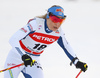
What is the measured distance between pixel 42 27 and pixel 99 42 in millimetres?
3606

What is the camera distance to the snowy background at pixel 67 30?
17.3 ft

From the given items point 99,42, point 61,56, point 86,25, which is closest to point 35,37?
point 61,56

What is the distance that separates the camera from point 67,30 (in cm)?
774

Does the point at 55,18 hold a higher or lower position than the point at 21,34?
higher

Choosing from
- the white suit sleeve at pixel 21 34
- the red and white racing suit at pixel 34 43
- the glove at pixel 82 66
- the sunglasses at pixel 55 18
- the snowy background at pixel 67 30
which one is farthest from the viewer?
the snowy background at pixel 67 30

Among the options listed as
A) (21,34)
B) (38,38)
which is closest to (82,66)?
(38,38)

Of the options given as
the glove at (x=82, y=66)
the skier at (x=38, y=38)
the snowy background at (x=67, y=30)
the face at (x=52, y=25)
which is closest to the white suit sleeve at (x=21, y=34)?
the skier at (x=38, y=38)

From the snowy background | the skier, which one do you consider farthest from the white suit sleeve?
the snowy background

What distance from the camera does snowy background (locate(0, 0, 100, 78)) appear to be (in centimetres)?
528

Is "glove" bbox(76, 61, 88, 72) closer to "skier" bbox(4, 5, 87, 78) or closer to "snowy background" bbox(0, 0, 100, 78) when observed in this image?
"skier" bbox(4, 5, 87, 78)

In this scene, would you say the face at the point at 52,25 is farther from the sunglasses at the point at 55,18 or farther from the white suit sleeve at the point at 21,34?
the white suit sleeve at the point at 21,34

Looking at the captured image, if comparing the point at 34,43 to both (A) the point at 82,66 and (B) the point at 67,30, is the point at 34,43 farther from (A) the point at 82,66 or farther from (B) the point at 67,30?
(B) the point at 67,30

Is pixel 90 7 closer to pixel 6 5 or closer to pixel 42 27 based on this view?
pixel 6 5

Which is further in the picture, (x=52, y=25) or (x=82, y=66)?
(x=82, y=66)
